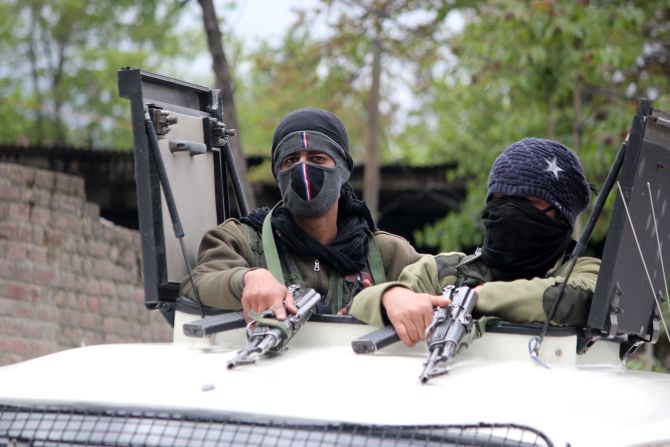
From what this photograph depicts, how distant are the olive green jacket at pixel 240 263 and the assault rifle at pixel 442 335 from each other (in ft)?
2.15

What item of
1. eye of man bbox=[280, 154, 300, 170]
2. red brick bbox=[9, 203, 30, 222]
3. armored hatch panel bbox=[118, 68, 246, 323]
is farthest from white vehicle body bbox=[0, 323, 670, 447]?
red brick bbox=[9, 203, 30, 222]

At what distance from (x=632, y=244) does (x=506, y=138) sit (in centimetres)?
825

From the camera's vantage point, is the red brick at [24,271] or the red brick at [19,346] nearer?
the red brick at [19,346]

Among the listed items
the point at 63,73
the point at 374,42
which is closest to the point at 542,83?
the point at 374,42

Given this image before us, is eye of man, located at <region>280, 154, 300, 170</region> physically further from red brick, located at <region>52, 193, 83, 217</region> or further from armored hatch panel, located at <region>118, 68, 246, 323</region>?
red brick, located at <region>52, 193, 83, 217</region>

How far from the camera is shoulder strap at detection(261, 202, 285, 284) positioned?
376 cm

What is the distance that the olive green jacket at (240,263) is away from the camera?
3.48 metres

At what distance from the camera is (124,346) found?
10.1ft

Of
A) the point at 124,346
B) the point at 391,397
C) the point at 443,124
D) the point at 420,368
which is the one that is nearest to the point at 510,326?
the point at 420,368

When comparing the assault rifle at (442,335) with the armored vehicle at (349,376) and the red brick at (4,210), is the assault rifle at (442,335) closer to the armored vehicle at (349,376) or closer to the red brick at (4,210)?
the armored vehicle at (349,376)

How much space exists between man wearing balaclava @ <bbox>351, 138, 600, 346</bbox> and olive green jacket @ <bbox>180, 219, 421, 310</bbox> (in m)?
0.43

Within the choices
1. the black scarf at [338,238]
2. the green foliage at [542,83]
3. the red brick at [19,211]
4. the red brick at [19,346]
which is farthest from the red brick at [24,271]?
the black scarf at [338,238]

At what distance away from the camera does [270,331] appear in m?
2.90

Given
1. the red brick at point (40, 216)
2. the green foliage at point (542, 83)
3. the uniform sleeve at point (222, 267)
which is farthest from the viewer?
the green foliage at point (542, 83)
